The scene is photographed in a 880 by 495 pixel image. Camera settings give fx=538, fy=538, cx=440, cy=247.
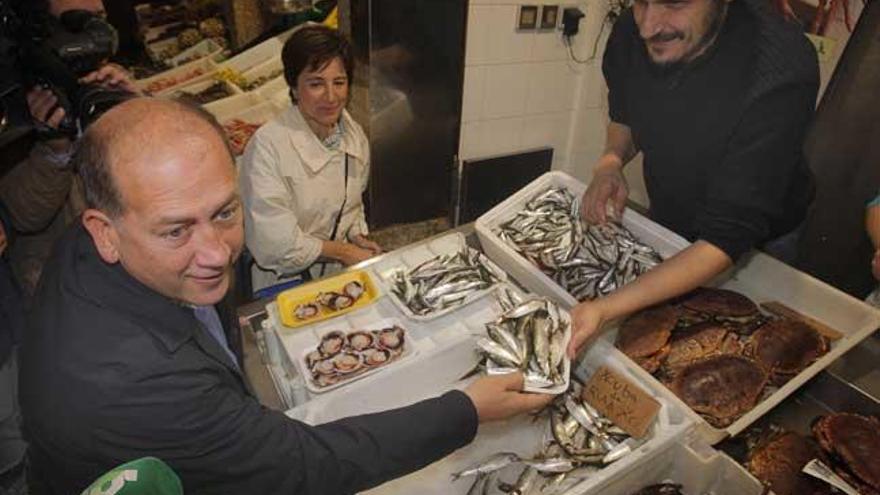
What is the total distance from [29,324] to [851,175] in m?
4.42

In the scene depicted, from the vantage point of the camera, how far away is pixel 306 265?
2713mm

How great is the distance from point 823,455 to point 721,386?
1.10ft

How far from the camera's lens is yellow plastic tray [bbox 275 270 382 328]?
1.97 meters

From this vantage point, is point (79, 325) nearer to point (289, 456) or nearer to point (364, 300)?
point (289, 456)

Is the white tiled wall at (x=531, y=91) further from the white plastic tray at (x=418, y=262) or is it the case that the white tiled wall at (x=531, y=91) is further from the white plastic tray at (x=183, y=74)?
the white plastic tray at (x=418, y=262)

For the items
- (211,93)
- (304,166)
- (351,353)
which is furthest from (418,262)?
(211,93)

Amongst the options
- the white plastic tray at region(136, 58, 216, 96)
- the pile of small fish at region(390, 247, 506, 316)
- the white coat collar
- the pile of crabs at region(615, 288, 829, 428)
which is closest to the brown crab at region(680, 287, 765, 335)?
the pile of crabs at region(615, 288, 829, 428)

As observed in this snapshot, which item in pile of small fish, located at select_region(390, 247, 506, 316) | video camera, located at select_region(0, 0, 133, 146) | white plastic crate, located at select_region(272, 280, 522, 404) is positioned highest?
video camera, located at select_region(0, 0, 133, 146)

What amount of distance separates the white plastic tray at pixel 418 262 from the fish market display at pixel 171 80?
2960 mm

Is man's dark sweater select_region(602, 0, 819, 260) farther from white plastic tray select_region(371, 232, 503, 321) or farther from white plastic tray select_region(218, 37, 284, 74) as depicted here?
white plastic tray select_region(218, 37, 284, 74)

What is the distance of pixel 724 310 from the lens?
6.99ft

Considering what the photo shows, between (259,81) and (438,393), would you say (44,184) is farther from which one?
(259,81)

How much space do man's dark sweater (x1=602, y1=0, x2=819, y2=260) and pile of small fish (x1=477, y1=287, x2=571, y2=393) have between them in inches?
26.2

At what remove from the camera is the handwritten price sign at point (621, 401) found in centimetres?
163
